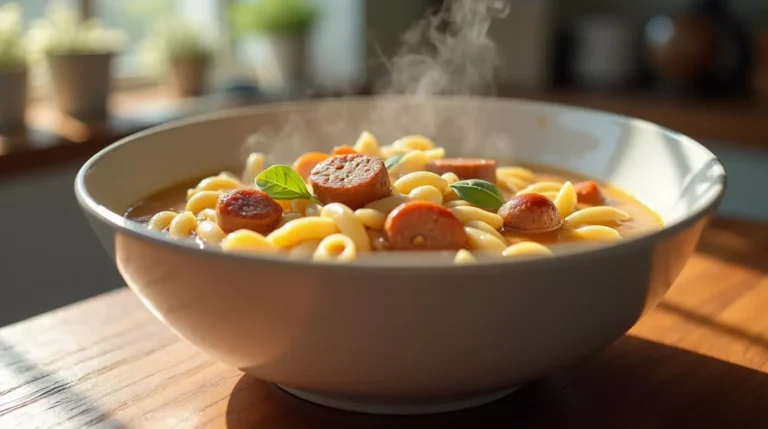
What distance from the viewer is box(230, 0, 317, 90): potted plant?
285 centimetres

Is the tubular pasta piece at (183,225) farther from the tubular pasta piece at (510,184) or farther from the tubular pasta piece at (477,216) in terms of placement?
the tubular pasta piece at (510,184)

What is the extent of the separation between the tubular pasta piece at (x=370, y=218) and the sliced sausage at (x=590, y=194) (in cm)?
36

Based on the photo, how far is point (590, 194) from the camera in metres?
1.01

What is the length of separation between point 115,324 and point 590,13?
301 centimetres

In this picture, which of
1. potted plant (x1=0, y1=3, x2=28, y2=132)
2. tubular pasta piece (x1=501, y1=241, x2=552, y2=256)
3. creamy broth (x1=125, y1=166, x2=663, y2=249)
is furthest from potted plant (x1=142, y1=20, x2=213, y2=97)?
tubular pasta piece (x1=501, y1=241, x2=552, y2=256)

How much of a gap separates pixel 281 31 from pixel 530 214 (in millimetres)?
2217

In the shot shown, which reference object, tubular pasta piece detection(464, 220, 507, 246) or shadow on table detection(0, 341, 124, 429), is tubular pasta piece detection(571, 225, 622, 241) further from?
shadow on table detection(0, 341, 124, 429)

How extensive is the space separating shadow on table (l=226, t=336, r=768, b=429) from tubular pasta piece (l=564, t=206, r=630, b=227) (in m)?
0.14

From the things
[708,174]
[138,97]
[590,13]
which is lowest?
[138,97]

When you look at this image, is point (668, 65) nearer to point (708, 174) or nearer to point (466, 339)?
point (708, 174)

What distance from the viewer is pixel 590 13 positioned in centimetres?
353

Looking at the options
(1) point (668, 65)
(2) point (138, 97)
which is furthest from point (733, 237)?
(2) point (138, 97)

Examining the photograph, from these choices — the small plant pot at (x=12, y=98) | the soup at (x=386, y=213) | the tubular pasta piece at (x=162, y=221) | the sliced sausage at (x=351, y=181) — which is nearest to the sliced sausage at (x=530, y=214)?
the soup at (x=386, y=213)

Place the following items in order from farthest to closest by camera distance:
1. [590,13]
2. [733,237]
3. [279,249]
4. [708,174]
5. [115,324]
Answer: [590,13] → [733,237] → [115,324] → [708,174] → [279,249]
